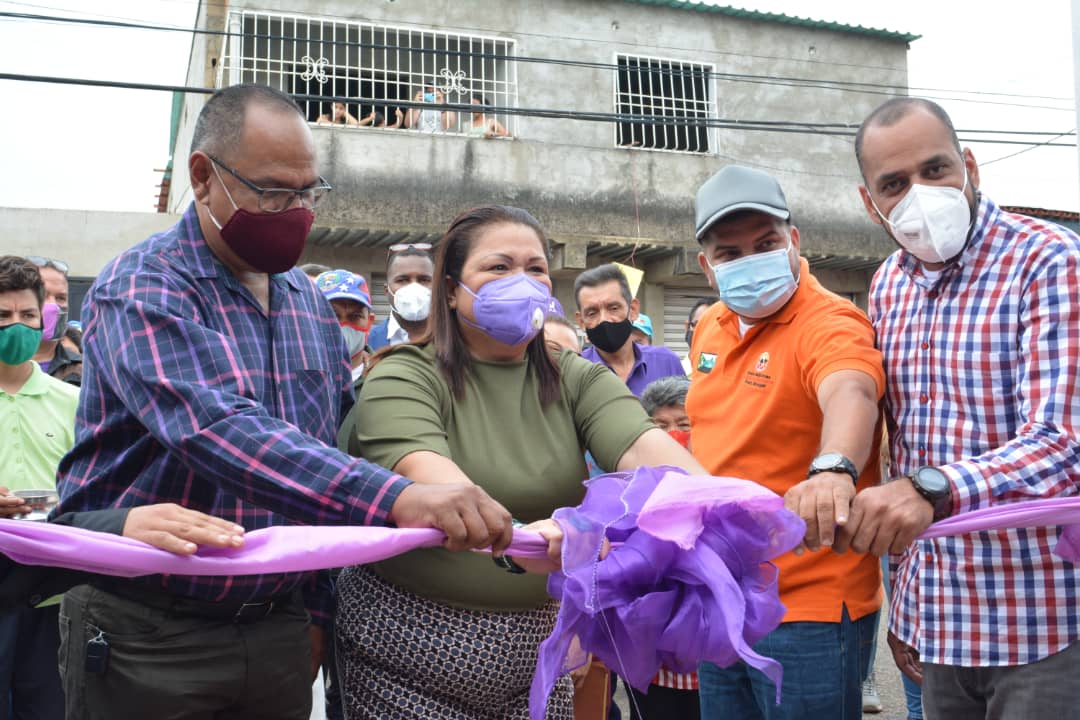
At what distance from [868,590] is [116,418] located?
2.04 meters

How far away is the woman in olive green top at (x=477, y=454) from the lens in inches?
96.0

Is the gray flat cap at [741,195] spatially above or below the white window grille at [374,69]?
below

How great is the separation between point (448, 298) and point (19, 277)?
104 inches

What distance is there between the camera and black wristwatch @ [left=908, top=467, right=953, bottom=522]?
2334mm

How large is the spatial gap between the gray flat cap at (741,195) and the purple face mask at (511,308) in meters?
0.67

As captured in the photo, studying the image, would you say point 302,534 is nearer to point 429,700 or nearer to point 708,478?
point 429,700

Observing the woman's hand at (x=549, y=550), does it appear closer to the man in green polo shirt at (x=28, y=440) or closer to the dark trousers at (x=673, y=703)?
the dark trousers at (x=673, y=703)

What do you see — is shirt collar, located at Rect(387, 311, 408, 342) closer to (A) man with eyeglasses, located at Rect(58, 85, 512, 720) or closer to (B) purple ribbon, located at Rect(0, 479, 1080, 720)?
(A) man with eyeglasses, located at Rect(58, 85, 512, 720)

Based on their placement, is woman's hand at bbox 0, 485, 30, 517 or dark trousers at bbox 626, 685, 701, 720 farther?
dark trousers at bbox 626, 685, 701, 720

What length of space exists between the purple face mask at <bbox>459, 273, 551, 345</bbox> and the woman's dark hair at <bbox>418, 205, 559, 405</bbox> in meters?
0.09

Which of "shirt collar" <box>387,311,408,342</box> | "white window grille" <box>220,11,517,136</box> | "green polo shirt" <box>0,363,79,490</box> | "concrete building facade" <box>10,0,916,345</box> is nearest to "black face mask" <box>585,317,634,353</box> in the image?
"shirt collar" <box>387,311,408,342</box>

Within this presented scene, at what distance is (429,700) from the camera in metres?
2.46

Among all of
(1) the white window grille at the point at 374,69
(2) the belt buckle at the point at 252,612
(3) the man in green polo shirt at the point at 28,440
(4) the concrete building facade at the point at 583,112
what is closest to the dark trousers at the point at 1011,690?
(2) the belt buckle at the point at 252,612

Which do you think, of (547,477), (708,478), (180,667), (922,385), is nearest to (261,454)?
(180,667)
